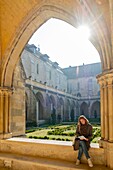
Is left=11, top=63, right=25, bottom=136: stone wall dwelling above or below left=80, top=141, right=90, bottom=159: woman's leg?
above

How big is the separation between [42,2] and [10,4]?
1017mm

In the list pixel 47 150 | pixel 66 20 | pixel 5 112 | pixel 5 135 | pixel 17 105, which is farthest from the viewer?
pixel 17 105

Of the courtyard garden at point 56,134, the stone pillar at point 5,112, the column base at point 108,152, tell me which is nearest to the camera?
the column base at point 108,152

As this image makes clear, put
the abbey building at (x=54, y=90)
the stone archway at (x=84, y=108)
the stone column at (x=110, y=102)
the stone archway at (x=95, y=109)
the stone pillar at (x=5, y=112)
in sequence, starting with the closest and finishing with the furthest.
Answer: the stone column at (x=110, y=102) < the stone pillar at (x=5, y=112) < the abbey building at (x=54, y=90) < the stone archway at (x=95, y=109) < the stone archway at (x=84, y=108)

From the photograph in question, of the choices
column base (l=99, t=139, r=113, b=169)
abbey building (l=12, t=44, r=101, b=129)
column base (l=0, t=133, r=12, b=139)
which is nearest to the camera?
column base (l=99, t=139, r=113, b=169)

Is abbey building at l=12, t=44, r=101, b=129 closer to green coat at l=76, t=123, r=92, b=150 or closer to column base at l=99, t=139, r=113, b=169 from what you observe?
green coat at l=76, t=123, r=92, b=150

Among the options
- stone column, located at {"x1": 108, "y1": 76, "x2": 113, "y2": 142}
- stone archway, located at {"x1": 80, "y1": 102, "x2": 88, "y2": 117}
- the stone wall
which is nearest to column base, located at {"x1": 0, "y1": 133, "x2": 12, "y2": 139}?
the stone wall

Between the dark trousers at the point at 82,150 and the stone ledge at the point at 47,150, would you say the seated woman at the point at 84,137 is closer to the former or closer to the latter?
the dark trousers at the point at 82,150

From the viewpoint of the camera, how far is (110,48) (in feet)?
12.5

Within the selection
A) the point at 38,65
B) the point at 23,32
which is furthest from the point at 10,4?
the point at 38,65

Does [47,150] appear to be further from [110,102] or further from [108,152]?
[110,102]

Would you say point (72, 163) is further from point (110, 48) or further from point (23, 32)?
point (23, 32)

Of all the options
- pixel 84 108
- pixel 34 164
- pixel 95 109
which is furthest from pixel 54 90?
pixel 34 164

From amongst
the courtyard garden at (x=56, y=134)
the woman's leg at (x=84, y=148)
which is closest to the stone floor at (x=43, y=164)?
the woman's leg at (x=84, y=148)
